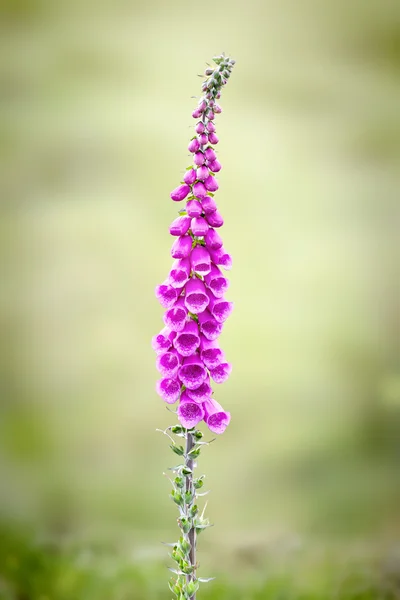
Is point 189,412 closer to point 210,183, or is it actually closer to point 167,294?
point 167,294

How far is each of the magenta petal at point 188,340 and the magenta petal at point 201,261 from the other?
0.23 ft

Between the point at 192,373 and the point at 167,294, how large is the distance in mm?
107

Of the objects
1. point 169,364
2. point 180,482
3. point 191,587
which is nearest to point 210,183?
point 169,364

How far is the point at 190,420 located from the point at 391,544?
1.14 metres

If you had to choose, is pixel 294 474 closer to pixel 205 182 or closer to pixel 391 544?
pixel 391 544

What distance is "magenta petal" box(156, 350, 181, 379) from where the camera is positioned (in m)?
0.80

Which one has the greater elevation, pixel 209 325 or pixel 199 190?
pixel 199 190

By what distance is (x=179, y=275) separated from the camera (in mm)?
813

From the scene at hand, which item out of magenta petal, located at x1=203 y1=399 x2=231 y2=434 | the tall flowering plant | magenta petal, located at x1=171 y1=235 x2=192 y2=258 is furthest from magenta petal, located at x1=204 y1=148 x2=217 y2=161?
magenta petal, located at x1=203 y1=399 x2=231 y2=434

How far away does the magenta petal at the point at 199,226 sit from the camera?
81cm

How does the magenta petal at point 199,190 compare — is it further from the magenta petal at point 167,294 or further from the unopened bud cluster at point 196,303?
the magenta petal at point 167,294

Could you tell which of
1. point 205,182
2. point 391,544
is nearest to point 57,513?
point 391,544

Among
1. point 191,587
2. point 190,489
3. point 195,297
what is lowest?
point 191,587

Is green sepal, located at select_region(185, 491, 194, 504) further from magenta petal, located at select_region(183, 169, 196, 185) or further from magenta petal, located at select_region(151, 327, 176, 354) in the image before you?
magenta petal, located at select_region(183, 169, 196, 185)
